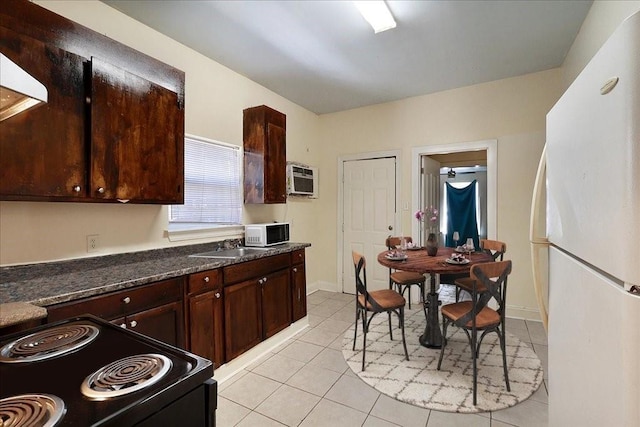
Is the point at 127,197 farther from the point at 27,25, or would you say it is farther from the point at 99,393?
the point at 99,393

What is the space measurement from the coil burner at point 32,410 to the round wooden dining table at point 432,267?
2.18m

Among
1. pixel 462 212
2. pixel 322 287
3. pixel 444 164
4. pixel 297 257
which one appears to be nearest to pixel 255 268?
pixel 297 257

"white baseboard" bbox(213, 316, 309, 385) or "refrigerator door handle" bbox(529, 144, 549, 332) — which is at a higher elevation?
"refrigerator door handle" bbox(529, 144, 549, 332)

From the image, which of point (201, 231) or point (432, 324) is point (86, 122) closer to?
point (201, 231)

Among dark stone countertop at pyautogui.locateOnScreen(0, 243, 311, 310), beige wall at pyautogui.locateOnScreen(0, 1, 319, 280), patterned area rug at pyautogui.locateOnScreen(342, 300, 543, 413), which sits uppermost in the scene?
beige wall at pyautogui.locateOnScreen(0, 1, 319, 280)

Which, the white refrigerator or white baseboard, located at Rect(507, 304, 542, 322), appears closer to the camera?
the white refrigerator

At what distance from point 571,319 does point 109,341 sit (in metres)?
1.48

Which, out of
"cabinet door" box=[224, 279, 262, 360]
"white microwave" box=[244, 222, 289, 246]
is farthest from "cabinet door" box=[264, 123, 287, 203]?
"cabinet door" box=[224, 279, 262, 360]

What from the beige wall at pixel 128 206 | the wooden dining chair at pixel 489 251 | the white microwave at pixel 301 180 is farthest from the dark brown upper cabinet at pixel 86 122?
the wooden dining chair at pixel 489 251

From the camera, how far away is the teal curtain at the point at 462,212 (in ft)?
21.2

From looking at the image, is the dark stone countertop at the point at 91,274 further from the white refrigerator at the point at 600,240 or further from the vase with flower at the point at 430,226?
the white refrigerator at the point at 600,240

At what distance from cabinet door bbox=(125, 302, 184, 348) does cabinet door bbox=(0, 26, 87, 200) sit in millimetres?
808

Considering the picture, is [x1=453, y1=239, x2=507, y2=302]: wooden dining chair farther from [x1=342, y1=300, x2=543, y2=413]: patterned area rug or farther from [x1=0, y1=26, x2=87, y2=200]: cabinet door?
[x1=0, y1=26, x2=87, y2=200]: cabinet door

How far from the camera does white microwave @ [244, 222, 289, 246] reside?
122 inches
